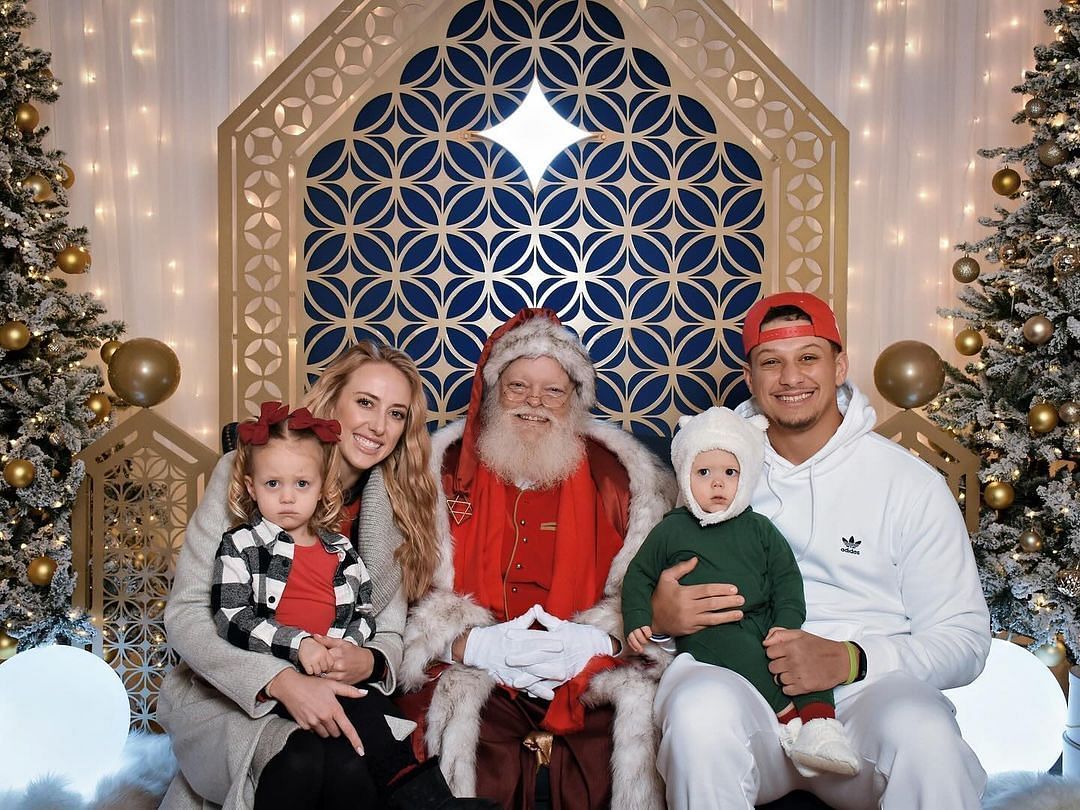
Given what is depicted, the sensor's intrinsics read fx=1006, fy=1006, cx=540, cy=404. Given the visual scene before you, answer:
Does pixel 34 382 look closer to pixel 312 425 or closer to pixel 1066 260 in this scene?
pixel 312 425

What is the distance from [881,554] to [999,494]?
1.10m

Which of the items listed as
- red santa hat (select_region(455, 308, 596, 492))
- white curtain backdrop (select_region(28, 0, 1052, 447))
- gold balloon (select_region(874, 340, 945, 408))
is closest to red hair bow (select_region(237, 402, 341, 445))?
red santa hat (select_region(455, 308, 596, 492))

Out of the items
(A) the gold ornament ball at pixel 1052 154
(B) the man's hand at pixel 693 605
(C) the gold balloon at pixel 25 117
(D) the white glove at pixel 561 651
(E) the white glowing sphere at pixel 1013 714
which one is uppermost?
(C) the gold balloon at pixel 25 117

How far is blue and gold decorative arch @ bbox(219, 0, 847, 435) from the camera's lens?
3799 millimetres

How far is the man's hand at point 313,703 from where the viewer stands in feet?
7.43

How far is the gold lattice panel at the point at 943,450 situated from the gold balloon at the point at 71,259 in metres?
2.96

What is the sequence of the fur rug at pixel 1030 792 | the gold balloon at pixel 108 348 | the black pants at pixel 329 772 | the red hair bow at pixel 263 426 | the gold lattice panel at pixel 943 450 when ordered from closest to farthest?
the black pants at pixel 329 772
the red hair bow at pixel 263 426
the fur rug at pixel 1030 792
the gold lattice panel at pixel 943 450
the gold balloon at pixel 108 348

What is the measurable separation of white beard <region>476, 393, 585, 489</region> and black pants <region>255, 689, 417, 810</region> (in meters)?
1.08

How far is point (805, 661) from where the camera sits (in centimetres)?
246

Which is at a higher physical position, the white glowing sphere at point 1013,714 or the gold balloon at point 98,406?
the gold balloon at point 98,406

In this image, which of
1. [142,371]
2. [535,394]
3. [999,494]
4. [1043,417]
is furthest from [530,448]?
[1043,417]

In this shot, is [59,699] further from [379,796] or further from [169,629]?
[379,796]

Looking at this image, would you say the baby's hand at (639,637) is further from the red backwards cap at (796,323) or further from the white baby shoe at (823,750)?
the red backwards cap at (796,323)

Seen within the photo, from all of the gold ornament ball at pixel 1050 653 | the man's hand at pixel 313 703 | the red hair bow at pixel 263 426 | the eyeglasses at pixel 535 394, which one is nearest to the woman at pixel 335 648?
the man's hand at pixel 313 703
